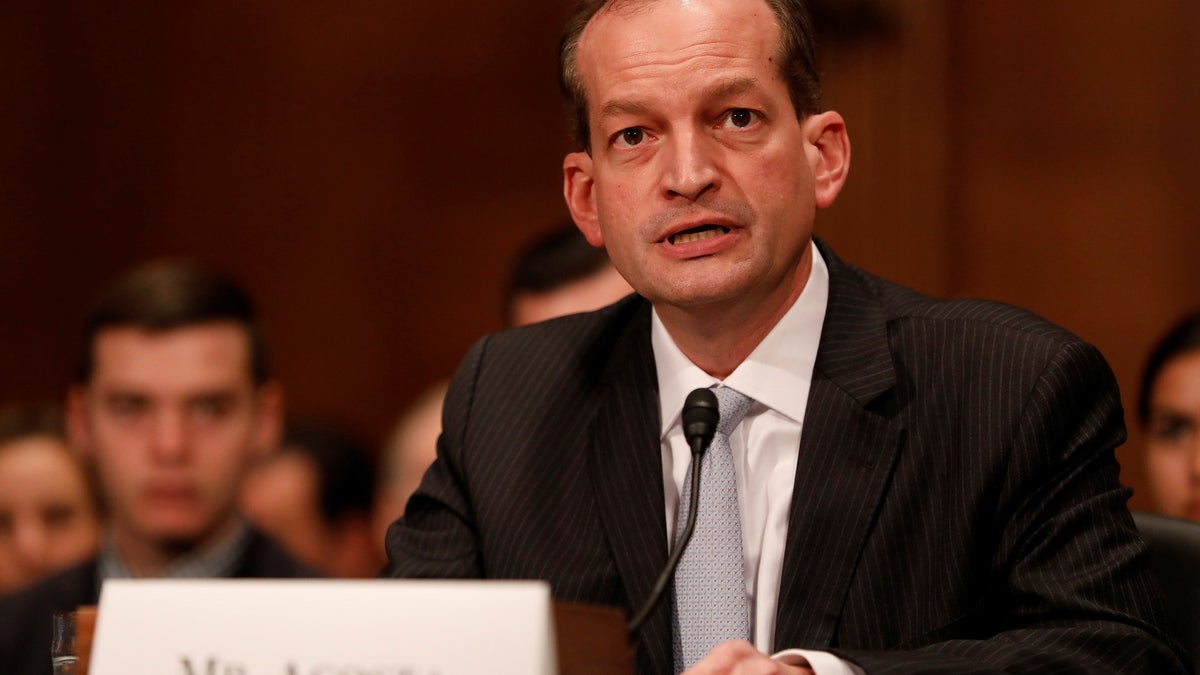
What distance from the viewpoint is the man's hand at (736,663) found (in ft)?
4.45

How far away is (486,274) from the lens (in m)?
4.96

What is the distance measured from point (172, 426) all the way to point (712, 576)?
6.62 feet

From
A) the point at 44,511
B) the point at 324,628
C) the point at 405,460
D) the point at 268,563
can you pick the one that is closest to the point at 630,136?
the point at 324,628

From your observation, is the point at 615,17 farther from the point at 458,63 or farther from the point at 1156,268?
the point at 458,63

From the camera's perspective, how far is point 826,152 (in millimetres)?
1947

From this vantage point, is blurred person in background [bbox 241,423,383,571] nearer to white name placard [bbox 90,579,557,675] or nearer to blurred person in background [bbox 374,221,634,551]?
blurred person in background [bbox 374,221,634,551]

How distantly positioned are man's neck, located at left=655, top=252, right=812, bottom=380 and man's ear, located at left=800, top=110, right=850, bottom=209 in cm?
9

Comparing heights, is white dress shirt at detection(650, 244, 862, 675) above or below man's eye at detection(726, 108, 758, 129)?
below

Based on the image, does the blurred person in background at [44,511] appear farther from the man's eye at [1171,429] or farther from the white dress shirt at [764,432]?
the man's eye at [1171,429]

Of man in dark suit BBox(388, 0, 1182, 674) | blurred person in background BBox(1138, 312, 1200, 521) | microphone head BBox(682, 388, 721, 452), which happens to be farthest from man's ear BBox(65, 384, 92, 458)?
blurred person in background BBox(1138, 312, 1200, 521)

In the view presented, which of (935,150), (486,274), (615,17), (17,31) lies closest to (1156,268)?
(935,150)

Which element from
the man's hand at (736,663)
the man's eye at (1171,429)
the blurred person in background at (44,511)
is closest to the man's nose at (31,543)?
the blurred person in background at (44,511)

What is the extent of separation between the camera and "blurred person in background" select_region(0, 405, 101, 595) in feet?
12.3

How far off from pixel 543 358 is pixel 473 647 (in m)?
0.89
